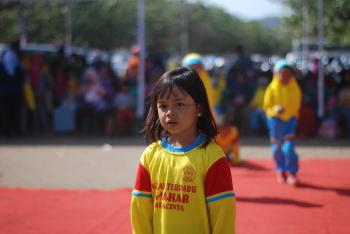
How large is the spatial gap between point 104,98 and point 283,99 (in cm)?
707

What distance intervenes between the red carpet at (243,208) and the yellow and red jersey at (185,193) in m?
2.07

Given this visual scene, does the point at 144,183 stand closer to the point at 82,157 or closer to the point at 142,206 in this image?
the point at 142,206

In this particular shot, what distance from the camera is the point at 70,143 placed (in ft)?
41.9

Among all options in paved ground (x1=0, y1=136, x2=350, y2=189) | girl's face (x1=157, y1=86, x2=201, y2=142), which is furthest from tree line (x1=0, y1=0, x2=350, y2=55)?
girl's face (x1=157, y1=86, x2=201, y2=142)

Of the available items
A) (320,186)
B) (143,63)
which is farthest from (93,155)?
(320,186)

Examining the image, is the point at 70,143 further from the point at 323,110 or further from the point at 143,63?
the point at 323,110

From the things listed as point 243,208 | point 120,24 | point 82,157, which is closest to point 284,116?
point 243,208

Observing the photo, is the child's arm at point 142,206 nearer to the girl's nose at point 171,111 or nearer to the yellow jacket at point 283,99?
the girl's nose at point 171,111

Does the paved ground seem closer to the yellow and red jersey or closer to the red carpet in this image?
the red carpet

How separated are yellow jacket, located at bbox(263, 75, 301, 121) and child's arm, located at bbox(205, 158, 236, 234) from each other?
4585 mm

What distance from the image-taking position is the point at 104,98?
14.2 meters

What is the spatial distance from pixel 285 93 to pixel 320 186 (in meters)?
1.30

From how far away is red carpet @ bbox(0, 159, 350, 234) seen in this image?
5590 millimetres

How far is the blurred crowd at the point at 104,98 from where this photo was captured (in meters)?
13.4
